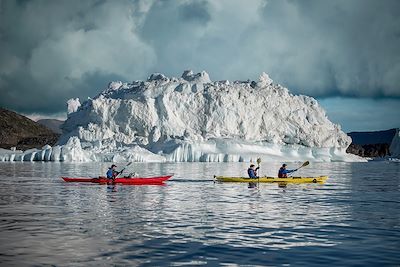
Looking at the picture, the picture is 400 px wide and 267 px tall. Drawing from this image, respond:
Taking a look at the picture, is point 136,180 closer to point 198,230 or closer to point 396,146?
point 198,230

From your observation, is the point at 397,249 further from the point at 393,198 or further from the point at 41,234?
the point at 393,198

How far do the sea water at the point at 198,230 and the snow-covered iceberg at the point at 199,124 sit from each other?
50190 millimetres

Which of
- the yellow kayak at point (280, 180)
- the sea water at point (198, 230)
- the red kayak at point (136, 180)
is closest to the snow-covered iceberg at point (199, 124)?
the red kayak at point (136, 180)

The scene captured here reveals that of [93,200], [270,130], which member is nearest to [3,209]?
[93,200]

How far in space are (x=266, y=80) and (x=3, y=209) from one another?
76.3 m

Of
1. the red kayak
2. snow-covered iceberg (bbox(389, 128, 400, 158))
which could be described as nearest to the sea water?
the red kayak

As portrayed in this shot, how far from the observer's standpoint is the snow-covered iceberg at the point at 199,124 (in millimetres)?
73562

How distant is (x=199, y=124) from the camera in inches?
3184

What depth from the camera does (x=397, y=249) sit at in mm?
10164

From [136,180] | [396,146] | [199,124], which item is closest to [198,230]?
[136,180]

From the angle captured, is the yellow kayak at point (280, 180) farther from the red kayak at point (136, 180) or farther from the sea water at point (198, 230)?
the sea water at point (198, 230)

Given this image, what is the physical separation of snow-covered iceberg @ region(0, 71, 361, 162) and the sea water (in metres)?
50.2

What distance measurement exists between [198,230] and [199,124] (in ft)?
225

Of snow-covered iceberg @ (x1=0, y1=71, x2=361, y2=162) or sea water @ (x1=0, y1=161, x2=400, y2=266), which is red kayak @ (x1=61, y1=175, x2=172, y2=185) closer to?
sea water @ (x1=0, y1=161, x2=400, y2=266)
